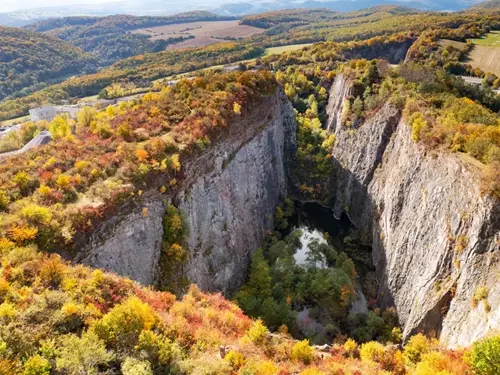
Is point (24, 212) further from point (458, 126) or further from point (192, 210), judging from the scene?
point (458, 126)

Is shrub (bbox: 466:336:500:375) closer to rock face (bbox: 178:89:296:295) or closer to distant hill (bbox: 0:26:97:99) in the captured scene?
rock face (bbox: 178:89:296:295)

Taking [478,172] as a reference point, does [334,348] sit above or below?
below

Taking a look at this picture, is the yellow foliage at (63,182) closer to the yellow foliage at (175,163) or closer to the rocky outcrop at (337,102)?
the yellow foliage at (175,163)

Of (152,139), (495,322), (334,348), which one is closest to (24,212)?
(152,139)

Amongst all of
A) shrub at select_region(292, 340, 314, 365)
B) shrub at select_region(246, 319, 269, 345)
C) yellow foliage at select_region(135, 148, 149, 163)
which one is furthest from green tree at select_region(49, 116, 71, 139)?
shrub at select_region(292, 340, 314, 365)

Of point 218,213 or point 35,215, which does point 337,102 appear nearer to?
point 218,213

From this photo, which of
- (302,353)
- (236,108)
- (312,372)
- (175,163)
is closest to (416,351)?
(302,353)
